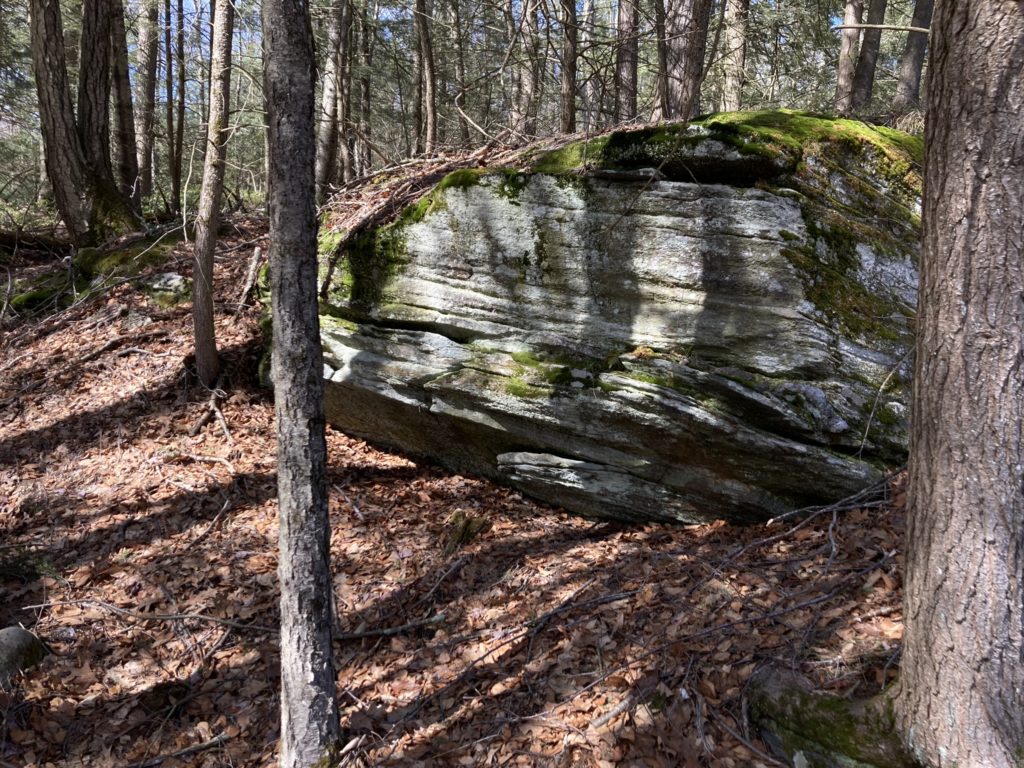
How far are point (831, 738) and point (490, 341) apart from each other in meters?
4.20

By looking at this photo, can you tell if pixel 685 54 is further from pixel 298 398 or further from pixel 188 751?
pixel 188 751

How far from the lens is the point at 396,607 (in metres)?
5.69

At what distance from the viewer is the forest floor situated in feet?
13.7

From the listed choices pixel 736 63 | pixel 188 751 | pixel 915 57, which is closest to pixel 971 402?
pixel 188 751

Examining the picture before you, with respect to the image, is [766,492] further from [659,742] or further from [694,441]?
[659,742]

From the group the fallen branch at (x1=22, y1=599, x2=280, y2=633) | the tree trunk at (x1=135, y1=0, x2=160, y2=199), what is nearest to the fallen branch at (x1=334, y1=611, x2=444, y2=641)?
the fallen branch at (x1=22, y1=599, x2=280, y2=633)

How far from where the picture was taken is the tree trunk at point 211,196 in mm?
6754

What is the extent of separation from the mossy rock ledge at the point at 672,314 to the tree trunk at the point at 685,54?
1512mm

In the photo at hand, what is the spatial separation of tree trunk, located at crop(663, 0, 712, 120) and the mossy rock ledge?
4.96 ft

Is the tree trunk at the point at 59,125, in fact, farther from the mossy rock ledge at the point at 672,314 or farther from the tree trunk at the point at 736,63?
the tree trunk at the point at 736,63

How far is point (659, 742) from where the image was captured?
3869 mm

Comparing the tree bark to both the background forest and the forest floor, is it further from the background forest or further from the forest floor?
the background forest

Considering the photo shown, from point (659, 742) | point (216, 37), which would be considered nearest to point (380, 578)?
point (659, 742)

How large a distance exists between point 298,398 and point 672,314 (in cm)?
324
